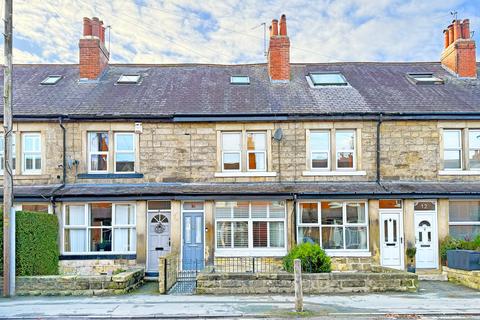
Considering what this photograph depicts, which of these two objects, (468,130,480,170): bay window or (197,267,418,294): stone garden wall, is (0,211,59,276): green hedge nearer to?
(197,267,418,294): stone garden wall

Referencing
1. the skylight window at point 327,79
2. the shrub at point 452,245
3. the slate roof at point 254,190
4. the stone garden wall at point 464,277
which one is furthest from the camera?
the skylight window at point 327,79

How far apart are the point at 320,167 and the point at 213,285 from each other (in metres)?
7.29

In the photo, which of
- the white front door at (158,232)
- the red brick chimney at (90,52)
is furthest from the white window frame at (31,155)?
the white front door at (158,232)

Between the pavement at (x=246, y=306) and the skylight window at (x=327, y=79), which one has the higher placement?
the skylight window at (x=327, y=79)

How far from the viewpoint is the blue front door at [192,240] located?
1842 cm

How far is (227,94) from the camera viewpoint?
68.6 ft

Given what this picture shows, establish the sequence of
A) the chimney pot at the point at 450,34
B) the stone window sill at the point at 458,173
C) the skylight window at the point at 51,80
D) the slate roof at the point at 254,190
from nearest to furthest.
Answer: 1. the slate roof at the point at 254,190
2. the stone window sill at the point at 458,173
3. the skylight window at the point at 51,80
4. the chimney pot at the point at 450,34

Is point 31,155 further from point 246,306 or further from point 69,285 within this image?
point 246,306

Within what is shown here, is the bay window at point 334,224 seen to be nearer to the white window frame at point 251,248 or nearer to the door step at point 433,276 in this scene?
the white window frame at point 251,248

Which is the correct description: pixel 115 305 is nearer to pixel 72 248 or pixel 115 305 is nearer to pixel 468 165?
pixel 72 248

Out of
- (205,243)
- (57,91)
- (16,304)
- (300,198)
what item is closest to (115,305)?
(16,304)

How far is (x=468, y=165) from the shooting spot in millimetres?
19125

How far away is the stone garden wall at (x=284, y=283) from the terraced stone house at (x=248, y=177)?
426 cm

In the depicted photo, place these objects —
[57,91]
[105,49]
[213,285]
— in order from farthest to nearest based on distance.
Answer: [105,49] → [57,91] → [213,285]
